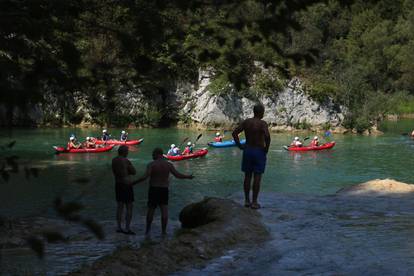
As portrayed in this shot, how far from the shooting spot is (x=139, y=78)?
449 cm

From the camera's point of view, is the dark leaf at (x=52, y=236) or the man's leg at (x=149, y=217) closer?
the dark leaf at (x=52, y=236)

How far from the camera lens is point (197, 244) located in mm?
8031

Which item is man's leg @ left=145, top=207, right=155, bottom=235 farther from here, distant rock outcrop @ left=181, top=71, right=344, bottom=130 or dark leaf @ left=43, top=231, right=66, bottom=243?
distant rock outcrop @ left=181, top=71, right=344, bottom=130

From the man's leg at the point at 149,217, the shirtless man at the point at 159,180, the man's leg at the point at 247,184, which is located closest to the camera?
the shirtless man at the point at 159,180

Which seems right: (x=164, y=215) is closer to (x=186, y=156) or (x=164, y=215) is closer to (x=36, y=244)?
(x=36, y=244)

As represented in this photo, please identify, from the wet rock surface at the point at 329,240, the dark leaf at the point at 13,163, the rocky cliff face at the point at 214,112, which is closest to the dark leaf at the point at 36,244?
the dark leaf at the point at 13,163

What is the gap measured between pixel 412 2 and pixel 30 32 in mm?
72894

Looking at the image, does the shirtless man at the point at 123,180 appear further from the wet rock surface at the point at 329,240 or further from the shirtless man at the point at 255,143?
the wet rock surface at the point at 329,240

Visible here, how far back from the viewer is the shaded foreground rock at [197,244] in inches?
282

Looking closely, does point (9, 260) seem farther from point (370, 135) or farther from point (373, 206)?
point (370, 135)

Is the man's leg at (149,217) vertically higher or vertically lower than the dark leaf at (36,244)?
lower

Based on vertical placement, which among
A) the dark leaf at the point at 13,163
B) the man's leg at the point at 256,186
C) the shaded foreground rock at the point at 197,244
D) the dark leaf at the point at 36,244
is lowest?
the shaded foreground rock at the point at 197,244

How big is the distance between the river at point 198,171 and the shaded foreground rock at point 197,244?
1.24m

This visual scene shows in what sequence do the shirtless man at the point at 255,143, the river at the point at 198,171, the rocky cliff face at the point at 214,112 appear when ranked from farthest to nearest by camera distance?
1. the rocky cliff face at the point at 214,112
2. the river at the point at 198,171
3. the shirtless man at the point at 255,143
